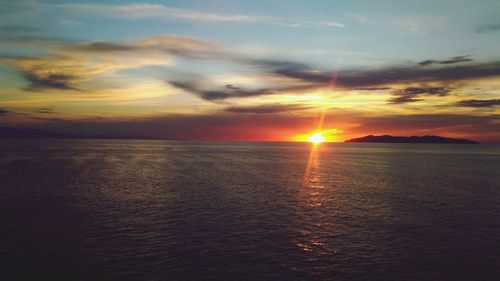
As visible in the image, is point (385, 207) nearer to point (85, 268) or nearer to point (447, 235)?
point (447, 235)

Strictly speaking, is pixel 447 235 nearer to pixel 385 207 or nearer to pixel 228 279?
pixel 385 207

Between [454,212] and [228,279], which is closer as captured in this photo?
[228,279]

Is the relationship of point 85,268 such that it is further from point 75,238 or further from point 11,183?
point 11,183

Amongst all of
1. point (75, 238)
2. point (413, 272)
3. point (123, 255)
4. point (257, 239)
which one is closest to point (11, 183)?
point (75, 238)

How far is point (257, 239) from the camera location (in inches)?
1340

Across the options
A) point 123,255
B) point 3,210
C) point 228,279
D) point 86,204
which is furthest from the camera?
point 86,204

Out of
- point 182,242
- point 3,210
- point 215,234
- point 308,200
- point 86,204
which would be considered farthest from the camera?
point 308,200

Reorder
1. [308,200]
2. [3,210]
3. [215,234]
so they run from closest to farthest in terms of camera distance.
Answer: [215,234]
[3,210]
[308,200]

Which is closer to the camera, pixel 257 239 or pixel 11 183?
pixel 257 239

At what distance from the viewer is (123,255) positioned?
95.8ft

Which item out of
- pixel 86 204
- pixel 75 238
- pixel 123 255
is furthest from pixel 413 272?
pixel 86 204

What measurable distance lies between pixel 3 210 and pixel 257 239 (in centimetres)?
3334

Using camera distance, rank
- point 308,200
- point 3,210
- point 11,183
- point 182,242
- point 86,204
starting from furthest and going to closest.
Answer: point 11,183, point 308,200, point 86,204, point 3,210, point 182,242

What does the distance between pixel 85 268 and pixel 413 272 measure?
23917mm
